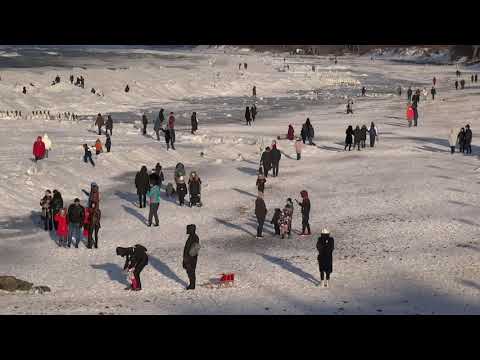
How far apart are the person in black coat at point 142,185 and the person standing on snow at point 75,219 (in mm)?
3585

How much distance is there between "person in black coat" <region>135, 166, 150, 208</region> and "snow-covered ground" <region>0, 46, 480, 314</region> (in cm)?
43

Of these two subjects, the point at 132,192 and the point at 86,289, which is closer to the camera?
the point at 86,289

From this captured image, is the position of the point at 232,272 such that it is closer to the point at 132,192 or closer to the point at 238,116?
the point at 132,192

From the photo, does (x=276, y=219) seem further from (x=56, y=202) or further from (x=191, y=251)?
(x=56, y=202)

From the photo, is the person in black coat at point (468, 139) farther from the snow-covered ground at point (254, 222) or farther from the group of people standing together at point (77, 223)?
the group of people standing together at point (77, 223)

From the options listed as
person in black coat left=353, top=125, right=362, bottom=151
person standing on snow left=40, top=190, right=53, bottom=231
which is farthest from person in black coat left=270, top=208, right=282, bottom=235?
person in black coat left=353, top=125, right=362, bottom=151

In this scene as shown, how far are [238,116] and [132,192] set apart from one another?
22.6 m

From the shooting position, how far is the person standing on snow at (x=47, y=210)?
691 inches

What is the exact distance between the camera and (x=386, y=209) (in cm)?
1944

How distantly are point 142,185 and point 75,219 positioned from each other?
4.24 metres

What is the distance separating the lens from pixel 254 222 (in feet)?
61.3

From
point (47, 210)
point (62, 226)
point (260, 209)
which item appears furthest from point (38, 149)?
point (260, 209)
